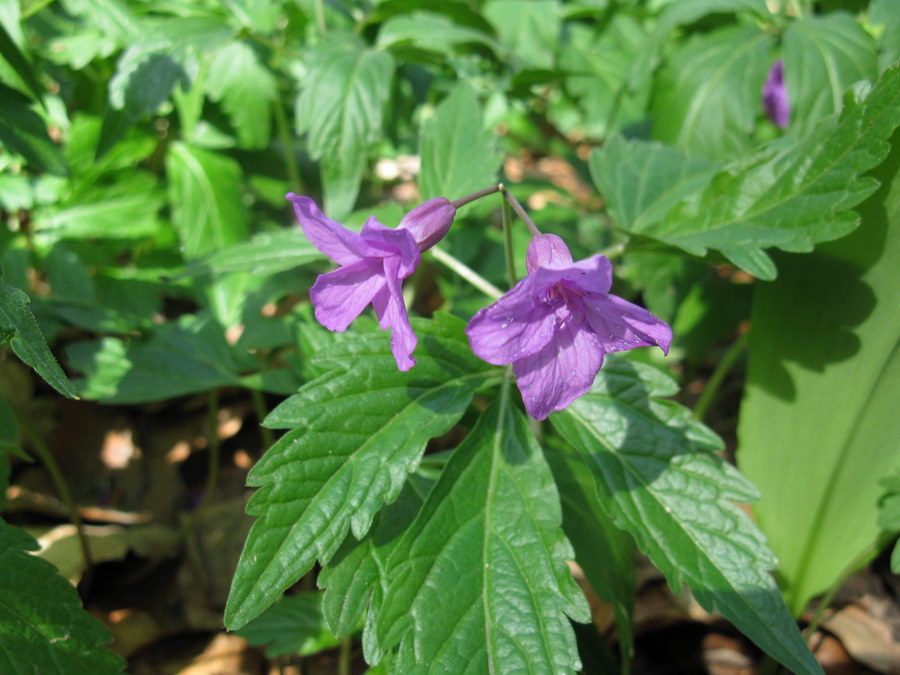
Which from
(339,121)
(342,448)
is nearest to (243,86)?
(339,121)

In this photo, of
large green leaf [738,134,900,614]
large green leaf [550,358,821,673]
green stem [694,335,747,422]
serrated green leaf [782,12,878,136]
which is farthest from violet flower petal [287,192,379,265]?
serrated green leaf [782,12,878,136]

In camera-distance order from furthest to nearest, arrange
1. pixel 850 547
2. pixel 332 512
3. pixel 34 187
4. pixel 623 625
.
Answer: pixel 34 187 → pixel 850 547 → pixel 623 625 → pixel 332 512

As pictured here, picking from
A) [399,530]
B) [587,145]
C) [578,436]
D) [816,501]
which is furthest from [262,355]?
[587,145]

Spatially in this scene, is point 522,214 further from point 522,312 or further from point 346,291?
point 346,291

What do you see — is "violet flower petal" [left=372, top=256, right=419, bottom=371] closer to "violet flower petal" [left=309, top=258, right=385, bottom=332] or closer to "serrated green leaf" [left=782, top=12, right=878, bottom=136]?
"violet flower petal" [left=309, top=258, right=385, bottom=332]

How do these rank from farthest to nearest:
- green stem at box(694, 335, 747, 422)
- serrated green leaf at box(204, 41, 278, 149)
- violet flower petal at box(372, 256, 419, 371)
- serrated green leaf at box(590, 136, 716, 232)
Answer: serrated green leaf at box(204, 41, 278, 149)
green stem at box(694, 335, 747, 422)
serrated green leaf at box(590, 136, 716, 232)
violet flower petal at box(372, 256, 419, 371)

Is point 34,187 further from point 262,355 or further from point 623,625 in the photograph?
point 623,625

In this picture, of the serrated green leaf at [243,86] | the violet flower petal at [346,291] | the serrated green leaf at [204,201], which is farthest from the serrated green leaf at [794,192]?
the serrated green leaf at [204,201]
